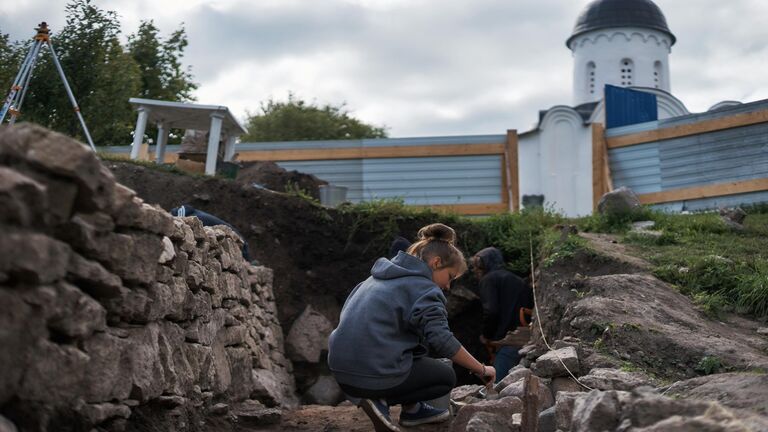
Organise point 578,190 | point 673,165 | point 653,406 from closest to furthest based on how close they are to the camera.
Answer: point 653,406, point 673,165, point 578,190

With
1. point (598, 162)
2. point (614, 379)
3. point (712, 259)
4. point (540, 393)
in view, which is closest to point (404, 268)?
point (540, 393)

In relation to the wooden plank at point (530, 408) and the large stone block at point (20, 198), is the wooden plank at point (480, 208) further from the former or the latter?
the large stone block at point (20, 198)

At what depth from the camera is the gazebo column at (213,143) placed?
44.1 ft

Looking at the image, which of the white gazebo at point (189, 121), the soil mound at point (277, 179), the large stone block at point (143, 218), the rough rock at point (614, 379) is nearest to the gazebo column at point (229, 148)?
the white gazebo at point (189, 121)

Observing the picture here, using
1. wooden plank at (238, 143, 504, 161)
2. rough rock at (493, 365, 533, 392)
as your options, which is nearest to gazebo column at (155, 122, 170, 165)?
wooden plank at (238, 143, 504, 161)

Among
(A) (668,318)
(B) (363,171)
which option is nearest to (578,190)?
(B) (363,171)

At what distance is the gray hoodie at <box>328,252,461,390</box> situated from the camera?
537 centimetres

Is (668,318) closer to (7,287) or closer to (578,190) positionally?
(7,287)

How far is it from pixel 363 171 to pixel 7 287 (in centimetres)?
1298

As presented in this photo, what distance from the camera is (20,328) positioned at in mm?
3361

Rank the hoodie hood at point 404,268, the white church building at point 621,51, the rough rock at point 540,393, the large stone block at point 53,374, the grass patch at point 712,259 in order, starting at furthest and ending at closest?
1. the white church building at point 621,51
2. the grass patch at point 712,259
3. the rough rock at point 540,393
4. the hoodie hood at point 404,268
5. the large stone block at point 53,374

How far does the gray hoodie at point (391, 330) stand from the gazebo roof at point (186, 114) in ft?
27.9

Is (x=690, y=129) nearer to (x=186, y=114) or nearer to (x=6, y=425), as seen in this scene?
(x=186, y=114)

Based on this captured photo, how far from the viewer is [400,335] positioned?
5547mm
